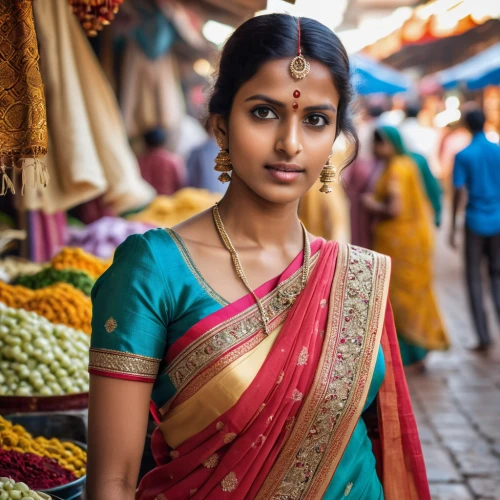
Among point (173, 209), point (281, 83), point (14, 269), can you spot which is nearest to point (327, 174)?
point (281, 83)

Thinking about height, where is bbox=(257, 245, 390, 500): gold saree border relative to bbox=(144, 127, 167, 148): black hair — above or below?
below

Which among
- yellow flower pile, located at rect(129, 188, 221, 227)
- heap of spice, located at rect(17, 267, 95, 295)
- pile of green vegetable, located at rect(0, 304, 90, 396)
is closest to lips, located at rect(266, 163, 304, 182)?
pile of green vegetable, located at rect(0, 304, 90, 396)

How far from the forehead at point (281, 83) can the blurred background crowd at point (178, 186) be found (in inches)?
8.9

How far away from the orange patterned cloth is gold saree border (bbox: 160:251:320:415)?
21.3 inches

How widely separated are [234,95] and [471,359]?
5.41 meters

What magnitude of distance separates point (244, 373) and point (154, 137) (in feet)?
22.2

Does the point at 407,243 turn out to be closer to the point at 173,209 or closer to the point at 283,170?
the point at 173,209

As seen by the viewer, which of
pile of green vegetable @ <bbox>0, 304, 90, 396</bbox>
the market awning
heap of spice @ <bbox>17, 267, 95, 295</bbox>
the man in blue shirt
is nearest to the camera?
pile of green vegetable @ <bbox>0, 304, 90, 396</bbox>

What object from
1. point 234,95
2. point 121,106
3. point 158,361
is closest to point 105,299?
point 158,361

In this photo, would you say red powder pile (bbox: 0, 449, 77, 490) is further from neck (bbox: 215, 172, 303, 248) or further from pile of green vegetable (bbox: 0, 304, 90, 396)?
neck (bbox: 215, 172, 303, 248)

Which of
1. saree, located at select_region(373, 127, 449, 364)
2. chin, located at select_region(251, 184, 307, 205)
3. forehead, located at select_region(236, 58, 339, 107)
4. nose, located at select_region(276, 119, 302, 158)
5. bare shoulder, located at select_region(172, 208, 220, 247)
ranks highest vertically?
forehead, located at select_region(236, 58, 339, 107)

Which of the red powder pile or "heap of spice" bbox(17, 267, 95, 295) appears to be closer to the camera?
the red powder pile

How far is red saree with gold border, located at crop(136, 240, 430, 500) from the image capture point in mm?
1675

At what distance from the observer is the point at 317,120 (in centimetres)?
178
